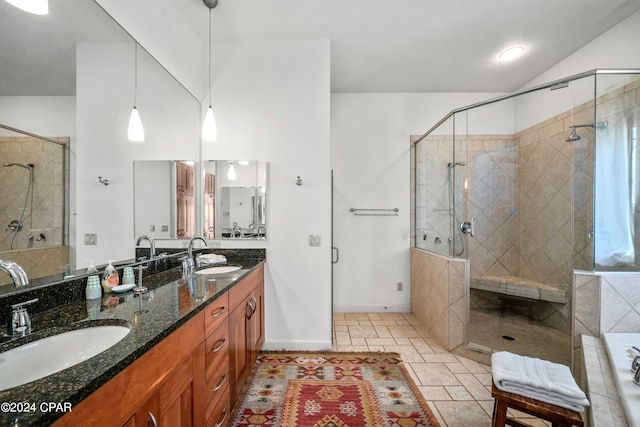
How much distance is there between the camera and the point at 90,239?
1.32 meters

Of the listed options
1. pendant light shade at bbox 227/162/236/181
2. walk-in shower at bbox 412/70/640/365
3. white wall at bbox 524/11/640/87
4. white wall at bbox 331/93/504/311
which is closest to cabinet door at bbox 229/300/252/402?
pendant light shade at bbox 227/162/236/181

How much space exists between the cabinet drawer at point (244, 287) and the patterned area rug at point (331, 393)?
0.69 m

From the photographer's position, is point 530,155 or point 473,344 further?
point 530,155

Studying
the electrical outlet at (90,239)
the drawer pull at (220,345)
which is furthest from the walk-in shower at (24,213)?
the drawer pull at (220,345)

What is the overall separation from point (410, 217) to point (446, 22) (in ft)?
6.81

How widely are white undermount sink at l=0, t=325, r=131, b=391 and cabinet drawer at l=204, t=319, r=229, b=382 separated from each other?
16.8 inches

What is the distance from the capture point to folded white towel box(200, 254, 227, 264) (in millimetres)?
2085

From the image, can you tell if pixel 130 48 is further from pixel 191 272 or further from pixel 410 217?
pixel 410 217

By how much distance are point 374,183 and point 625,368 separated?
2525 millimetres

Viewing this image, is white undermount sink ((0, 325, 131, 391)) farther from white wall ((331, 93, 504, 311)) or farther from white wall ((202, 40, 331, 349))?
white wall ((331, 93, 504, 311))

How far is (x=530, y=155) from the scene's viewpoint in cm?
278

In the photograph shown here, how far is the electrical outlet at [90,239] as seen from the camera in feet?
4.25

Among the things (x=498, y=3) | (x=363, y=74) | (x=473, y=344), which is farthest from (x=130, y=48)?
(x=473, y=344)

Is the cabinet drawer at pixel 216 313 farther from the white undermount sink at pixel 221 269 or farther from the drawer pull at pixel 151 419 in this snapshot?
the white undermount sink at pixel 221 269
